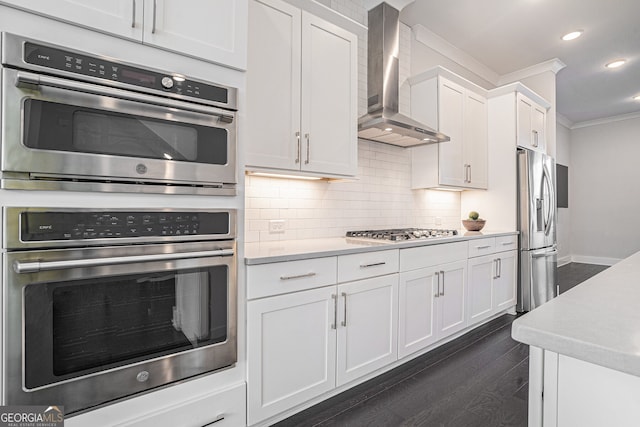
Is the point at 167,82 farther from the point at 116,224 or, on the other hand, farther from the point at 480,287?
the point at 480,287

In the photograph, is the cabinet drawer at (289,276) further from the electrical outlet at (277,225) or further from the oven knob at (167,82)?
the oven knob at (167,82)

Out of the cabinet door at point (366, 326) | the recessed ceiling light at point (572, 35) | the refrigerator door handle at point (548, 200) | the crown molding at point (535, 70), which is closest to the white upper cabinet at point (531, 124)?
the refrigerator door handle at point (548, 200)

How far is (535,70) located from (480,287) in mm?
3283

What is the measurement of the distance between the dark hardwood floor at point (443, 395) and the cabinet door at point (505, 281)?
0.67 metres

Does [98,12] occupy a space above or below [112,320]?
above

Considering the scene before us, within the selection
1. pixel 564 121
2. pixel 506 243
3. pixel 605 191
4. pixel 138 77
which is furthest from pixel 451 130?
pixel 605 191

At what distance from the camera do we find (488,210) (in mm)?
3867

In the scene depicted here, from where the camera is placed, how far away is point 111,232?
3.87ft

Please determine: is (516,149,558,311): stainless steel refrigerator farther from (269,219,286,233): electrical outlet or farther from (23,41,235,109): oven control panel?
(23,41,235,109): oven control panel

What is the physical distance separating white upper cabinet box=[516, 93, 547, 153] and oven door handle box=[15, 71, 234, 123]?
3534mm

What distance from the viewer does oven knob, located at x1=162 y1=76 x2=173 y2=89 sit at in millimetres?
1283

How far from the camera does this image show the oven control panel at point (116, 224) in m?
1.06

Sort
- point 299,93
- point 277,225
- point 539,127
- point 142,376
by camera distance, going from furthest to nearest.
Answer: point 539,127
point 277,225
point 299,93
point 142,376

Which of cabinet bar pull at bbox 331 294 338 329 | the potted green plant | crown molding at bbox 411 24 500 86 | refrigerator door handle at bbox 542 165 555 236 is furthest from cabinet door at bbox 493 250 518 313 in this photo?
crown molding at bbox 411 24 500 86
